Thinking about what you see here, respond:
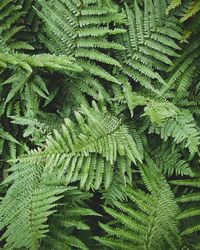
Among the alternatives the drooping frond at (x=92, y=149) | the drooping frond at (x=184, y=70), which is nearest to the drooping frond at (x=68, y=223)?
the drooping frond at (x=92, y=149)

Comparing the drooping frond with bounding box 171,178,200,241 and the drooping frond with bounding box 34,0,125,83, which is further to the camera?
the drooping frond with bounding box 34,0,125,83

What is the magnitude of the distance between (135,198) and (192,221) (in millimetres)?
490

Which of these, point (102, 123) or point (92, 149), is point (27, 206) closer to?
point (92, 149)

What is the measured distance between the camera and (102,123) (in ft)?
9.53

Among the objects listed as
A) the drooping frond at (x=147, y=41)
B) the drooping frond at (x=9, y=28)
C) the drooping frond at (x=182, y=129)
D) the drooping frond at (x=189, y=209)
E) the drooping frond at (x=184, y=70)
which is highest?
the drooping frond at (x=9, y=28)

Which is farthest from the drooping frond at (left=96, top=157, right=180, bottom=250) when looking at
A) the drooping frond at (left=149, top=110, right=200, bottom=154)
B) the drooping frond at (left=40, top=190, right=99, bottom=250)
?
the drooping frond at (left=149, top=110, right=200, bottom=154)

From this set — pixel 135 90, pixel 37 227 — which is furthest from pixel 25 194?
pixel 135 90

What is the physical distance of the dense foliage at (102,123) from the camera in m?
2.79

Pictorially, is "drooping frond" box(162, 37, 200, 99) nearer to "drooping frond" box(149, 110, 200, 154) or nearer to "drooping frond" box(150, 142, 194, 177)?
"drooping frond" box(149, 110, 200, 154)

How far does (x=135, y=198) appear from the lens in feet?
9.54

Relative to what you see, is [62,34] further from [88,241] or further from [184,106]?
[88,241]

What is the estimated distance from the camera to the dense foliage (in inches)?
110

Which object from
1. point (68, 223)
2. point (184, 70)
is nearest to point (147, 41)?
point (184, 70)

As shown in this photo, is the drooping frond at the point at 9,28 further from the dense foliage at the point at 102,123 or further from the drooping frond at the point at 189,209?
the drooping frond at the point at 189,209
